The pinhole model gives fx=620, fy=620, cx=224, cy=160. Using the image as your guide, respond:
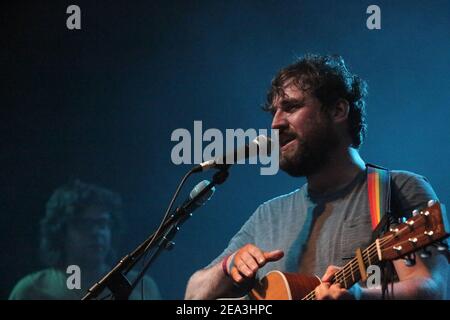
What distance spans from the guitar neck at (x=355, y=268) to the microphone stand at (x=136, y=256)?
56cm

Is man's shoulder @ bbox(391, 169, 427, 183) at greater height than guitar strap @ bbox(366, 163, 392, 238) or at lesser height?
greater

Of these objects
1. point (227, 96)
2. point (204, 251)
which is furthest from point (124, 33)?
point (204, 251)

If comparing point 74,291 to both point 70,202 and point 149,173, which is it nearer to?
point 70,202

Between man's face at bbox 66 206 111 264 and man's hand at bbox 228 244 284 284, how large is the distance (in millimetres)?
1740

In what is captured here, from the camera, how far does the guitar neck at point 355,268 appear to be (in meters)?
2.14

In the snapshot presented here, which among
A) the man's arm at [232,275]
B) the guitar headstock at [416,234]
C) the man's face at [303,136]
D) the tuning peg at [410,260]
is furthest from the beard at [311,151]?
the tuning peg at [410,260]

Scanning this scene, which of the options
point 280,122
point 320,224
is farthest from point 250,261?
point 280,122

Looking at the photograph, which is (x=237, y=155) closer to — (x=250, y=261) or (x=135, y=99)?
(x=250, y=261)

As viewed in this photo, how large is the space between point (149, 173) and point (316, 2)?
59.3 inches

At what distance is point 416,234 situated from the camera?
1.97 m

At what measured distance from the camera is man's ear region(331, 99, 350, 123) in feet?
9.29

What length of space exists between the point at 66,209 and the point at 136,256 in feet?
6.03

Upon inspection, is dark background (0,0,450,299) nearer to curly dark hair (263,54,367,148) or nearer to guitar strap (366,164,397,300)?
curly dark hair (263,54,367,148)

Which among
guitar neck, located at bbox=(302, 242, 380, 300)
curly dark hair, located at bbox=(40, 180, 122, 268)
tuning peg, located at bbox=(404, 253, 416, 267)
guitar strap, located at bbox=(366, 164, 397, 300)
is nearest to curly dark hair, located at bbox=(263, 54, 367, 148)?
guitar strap, located at bbox=(366, 164, 397, 300)
